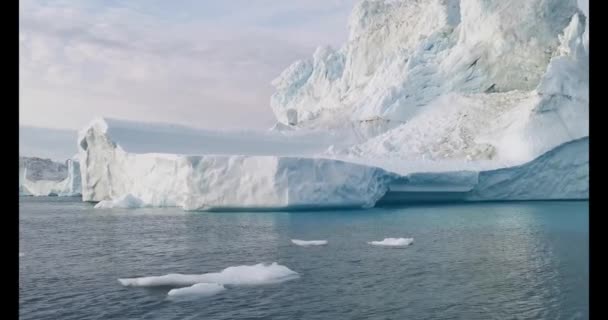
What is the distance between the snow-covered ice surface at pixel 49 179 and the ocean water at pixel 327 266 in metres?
22.9

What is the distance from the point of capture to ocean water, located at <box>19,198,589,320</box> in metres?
6.40

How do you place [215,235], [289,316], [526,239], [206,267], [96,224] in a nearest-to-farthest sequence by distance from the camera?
[289,316], [206,267], [526,239], [215,235], [96,224]

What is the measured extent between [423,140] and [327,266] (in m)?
17.8

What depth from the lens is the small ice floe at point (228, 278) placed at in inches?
295

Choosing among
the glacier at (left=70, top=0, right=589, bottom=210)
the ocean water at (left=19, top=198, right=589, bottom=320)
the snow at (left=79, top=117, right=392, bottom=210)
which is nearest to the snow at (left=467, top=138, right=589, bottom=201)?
the glacier at (left=70, top=0, right=589, bottom=210)

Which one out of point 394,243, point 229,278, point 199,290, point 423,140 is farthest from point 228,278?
point 423,140

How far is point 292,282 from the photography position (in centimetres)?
770

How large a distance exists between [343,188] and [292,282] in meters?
11.1

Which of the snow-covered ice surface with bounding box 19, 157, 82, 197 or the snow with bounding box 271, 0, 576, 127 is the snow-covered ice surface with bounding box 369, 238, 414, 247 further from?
the snow-covered ice surface with bounding box 19, 157, 82, 197

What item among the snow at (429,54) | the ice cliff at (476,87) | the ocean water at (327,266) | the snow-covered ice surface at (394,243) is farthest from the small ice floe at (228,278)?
the snow at (429,54)

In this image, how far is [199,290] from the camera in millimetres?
7027

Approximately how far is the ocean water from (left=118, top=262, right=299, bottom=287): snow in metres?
0.18
